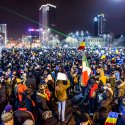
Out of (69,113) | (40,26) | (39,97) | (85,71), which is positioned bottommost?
(69,113)

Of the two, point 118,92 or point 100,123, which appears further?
point 118,92

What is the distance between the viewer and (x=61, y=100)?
34.0 ft

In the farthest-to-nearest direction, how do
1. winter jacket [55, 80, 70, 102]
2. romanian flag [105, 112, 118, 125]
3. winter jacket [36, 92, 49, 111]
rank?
winter jacket [55, 80, 70, 102] → winter jacket [36, 92, 49, 111] → romanian flag [105, 112, 118, 125]

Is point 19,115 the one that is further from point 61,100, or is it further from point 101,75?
point 101,75

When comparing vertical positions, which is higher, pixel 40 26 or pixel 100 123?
pixel 40 26

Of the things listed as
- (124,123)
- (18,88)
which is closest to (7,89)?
(18,88)

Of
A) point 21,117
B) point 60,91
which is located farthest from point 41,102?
point 21,117

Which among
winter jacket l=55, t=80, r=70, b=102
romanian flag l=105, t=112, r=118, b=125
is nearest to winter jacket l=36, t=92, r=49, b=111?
winter jacket l=55, t=80, r=70, b=102

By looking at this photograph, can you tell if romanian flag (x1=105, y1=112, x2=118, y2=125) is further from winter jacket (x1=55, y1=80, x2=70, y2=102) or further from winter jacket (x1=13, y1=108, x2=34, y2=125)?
winter jacket (x1=55, y1=80, x2=70, y2=102)

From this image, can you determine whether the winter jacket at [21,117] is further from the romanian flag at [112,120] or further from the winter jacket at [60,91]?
the winter jacket at [60,91]

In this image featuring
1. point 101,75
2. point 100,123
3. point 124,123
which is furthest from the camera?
point 101,75

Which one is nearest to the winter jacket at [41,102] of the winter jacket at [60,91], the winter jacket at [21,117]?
the winter jacket at [60,91]

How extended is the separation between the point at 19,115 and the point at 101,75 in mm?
5990

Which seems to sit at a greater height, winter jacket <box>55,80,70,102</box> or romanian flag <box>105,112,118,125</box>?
winter jacket <box>55,80,70,102</box>
